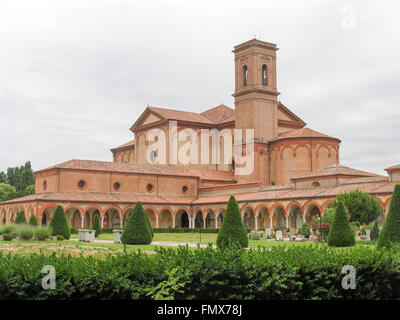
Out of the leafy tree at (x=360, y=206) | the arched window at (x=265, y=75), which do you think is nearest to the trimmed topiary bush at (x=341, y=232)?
the leafy tree at (x=360, y=206)

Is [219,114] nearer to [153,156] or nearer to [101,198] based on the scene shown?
[153,156]

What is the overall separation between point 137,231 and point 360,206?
14.6 m

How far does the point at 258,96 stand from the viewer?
166ft

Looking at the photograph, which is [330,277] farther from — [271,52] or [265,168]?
[271,52]

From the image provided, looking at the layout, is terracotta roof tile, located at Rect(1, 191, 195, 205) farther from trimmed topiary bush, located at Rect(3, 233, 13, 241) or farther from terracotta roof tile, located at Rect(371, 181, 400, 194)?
terracotta roof tile, located at Rect(371, 181, 400, 194)

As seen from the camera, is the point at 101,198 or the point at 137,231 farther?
the point at 101,198

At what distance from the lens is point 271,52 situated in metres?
51.7

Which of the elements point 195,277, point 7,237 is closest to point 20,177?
point 7,237

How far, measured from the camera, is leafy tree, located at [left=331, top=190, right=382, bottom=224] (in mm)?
29625

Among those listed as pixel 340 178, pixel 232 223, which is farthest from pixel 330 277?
pixel 340 178

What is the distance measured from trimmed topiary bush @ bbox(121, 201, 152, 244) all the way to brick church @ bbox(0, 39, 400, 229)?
59.7 feet

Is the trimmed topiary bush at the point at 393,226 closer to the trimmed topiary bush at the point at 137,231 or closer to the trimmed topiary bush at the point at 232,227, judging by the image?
the trimmed topiary bush at the point at 232,227

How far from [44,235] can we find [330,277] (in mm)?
19997

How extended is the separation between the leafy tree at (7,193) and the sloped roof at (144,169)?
26.3 m
